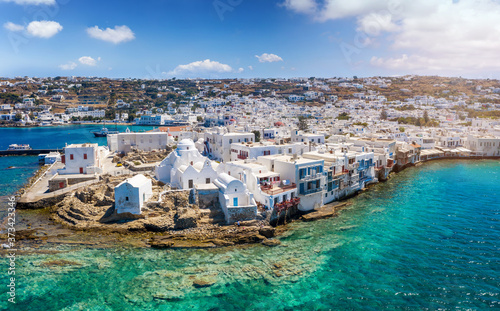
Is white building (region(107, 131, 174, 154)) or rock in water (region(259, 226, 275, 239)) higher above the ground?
white building (region(107, 131, 174, 154))

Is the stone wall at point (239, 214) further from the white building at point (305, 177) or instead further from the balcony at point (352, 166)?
the balcony at point (352, 166)

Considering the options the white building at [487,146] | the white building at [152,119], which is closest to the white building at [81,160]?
the white building at [487,146]

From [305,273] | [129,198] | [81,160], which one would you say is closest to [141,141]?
[81,160]

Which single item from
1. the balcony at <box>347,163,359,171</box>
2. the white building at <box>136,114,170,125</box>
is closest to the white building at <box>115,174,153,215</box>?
the balcony at <box>347,163,359,171</box>

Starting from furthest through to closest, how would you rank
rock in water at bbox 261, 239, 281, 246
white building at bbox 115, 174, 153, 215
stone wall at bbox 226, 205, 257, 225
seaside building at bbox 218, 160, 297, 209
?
seaside building at bbox 218, 160, 297, 209 → white building at bbox 115, 174, 153, 215 → stone wall at bbox 226, 205, 257, 225 → rock in water at bbox 261, 239, 281, 246

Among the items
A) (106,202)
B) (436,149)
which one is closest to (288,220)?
(106,202)

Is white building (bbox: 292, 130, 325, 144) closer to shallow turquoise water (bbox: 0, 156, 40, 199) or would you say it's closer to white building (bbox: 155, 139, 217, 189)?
white building (bbox: 155, 139, 217, 189)
